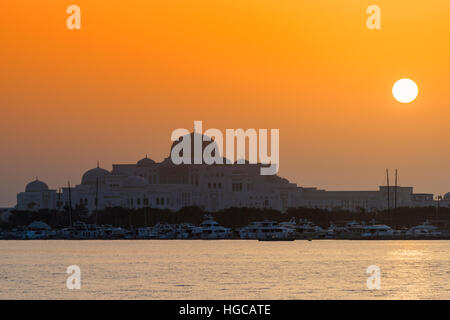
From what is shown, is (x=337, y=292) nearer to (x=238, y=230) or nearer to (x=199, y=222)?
(x=238, y=230)

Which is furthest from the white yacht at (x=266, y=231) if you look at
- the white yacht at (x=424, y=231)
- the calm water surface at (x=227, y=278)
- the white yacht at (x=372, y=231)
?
the calm water surface at (x=227, y=278)

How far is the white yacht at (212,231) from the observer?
540 ft

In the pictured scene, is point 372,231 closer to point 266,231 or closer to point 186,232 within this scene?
point 266,231

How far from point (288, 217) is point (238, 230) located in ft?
64.8

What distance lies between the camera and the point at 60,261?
92688 mm

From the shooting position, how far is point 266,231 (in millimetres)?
157000

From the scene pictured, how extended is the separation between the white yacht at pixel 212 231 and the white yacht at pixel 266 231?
304 centimetres

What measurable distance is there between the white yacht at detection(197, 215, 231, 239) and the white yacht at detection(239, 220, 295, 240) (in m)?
3.04

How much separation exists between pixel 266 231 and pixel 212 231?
38.4ft
